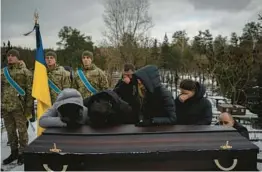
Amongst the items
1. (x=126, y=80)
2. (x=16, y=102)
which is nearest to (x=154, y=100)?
(x=126, y=80)

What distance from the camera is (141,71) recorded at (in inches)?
88.2

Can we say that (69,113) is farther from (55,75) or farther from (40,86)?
(55,75)

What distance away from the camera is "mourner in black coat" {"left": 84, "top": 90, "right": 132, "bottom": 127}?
7.04 ft

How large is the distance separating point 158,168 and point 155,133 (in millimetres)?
229

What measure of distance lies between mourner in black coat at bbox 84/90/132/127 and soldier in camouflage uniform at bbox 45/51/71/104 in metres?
2.59

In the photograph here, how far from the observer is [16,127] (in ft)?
15.6

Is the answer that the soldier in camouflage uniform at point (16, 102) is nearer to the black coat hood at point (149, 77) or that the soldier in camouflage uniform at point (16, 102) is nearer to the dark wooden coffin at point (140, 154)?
the black coat hood at point (149, 77)

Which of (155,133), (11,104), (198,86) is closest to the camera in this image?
(155,133)

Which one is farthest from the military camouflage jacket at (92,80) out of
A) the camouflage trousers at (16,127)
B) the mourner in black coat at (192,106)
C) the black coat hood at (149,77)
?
the black coat hood at (149,77)

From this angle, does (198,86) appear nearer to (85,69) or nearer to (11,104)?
(85,69)

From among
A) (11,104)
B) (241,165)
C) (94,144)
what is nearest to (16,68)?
(11,104)

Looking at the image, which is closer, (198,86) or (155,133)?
(155,133)

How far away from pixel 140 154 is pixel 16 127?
351 centimetres

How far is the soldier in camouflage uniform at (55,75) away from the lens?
4770mm
